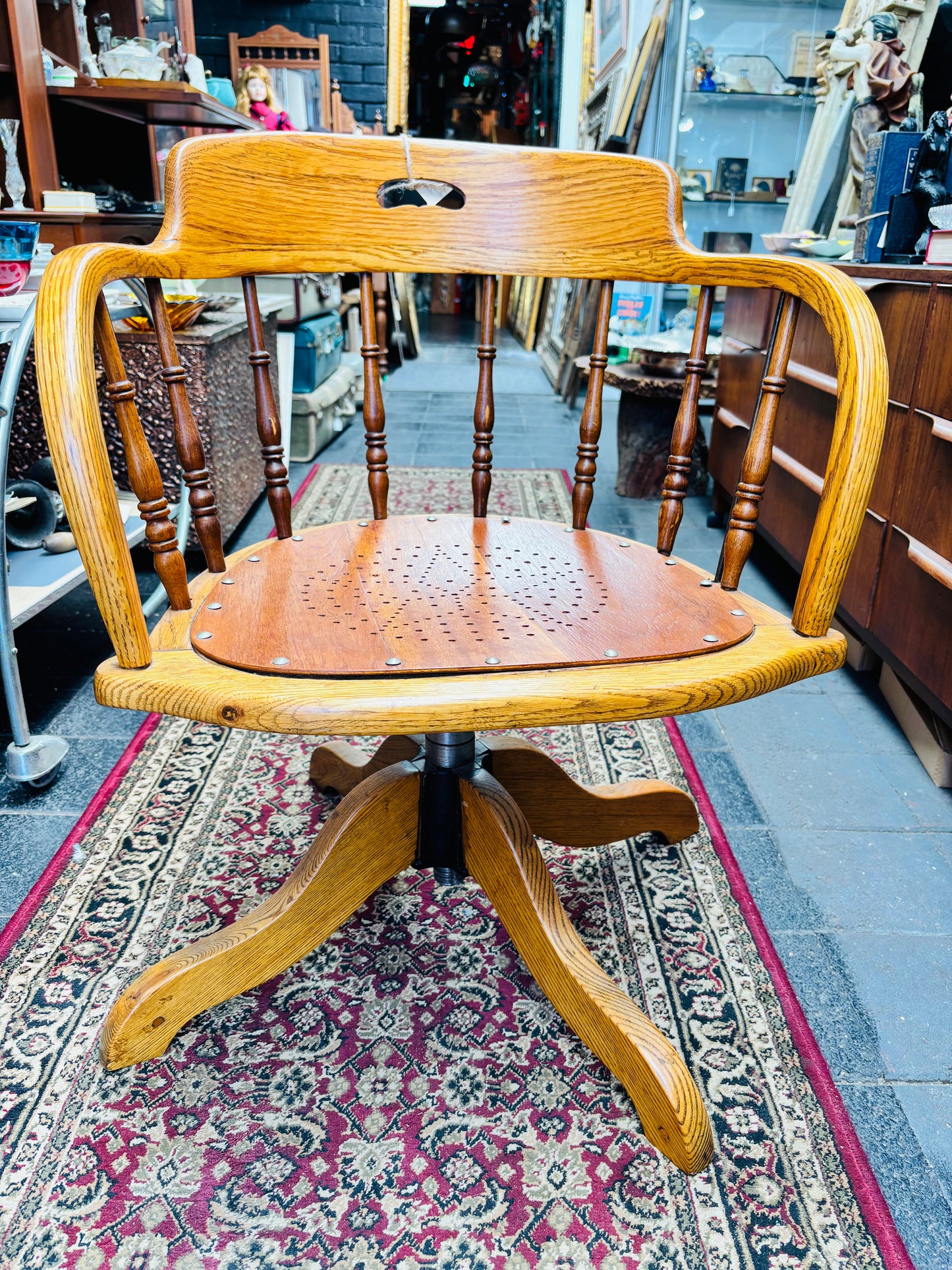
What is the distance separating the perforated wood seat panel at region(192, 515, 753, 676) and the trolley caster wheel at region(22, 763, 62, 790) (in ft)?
1.94

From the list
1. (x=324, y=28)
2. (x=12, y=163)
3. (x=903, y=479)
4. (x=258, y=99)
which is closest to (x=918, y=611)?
(x=903, y=479)

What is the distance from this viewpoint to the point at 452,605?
825 mm

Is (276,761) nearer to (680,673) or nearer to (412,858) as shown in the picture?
(412,858)

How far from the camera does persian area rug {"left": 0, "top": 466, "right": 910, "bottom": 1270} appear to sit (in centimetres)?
76

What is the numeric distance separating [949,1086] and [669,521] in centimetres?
64

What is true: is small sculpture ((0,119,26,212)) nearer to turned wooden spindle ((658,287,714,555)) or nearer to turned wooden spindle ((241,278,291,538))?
turned wooden spindle ((241,278,291,538))

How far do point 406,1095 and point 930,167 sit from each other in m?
1.83

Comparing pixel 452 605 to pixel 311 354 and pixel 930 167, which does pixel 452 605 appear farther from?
pixel 311 354

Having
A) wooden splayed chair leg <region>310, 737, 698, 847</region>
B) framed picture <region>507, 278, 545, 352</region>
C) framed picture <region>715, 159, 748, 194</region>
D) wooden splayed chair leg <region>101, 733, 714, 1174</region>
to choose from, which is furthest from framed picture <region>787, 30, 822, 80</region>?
wooden splayed chair leg <region>101, 733, 714, 1174</region>

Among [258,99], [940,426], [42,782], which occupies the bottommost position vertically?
[42,782]

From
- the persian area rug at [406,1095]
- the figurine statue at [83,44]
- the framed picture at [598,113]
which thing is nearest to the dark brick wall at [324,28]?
the framed picture at [598,113]

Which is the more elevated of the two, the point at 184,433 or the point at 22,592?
the point at 184,433

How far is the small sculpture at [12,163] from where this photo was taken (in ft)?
6.31

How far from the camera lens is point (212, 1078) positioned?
90 cm
